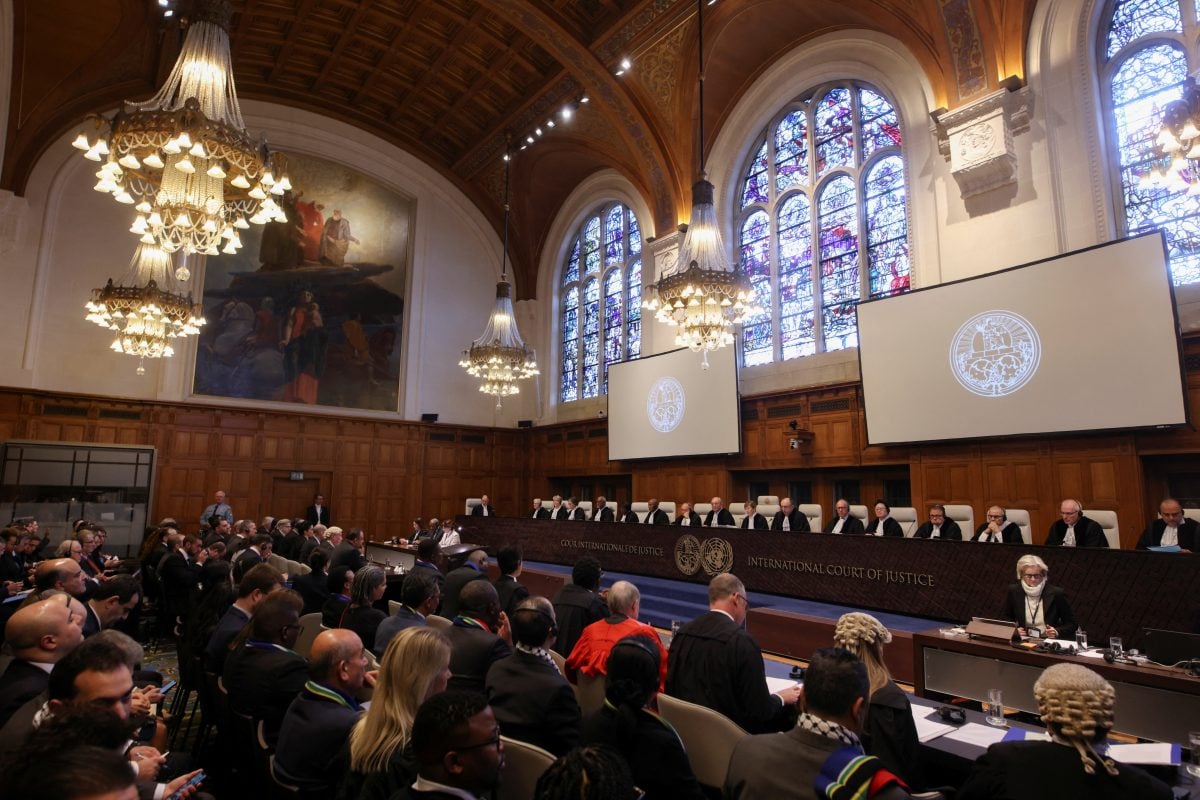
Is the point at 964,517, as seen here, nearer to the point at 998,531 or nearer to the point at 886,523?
the point at 886,523

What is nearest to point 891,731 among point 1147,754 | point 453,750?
point 1147,754

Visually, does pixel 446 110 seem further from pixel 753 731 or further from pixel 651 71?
pixel 753 731

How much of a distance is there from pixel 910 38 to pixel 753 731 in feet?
34.6

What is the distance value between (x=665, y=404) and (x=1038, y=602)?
8735mm

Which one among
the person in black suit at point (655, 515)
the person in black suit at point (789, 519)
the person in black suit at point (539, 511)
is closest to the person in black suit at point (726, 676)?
the person in black suit at point (789, 519)

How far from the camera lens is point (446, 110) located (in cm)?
1520

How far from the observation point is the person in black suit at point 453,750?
5.08 ft

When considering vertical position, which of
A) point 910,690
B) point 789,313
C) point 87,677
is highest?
point 789,313

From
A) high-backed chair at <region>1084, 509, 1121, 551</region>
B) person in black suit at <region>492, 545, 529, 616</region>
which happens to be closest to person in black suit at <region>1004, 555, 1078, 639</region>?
high-backed chair at <region>1084, 509, 1121, 551</region>

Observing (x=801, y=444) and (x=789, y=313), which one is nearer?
(x=801, y=444)

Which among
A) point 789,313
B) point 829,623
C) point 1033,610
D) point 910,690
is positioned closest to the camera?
point 1033,610

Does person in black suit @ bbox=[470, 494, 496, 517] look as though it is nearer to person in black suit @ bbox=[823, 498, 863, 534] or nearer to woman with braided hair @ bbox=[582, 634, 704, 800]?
person in black suit @ bbox=[823, 498, 863, 534]

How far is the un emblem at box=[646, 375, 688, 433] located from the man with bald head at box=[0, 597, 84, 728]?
35.4 feet

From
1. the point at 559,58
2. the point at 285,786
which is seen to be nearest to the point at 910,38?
the point at 559,58
